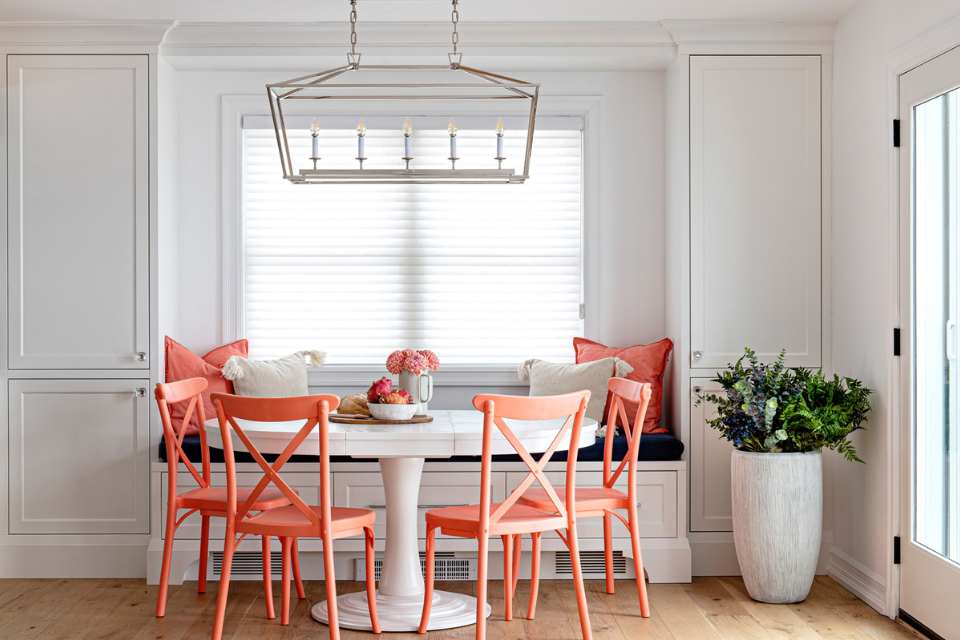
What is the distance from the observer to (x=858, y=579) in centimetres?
398

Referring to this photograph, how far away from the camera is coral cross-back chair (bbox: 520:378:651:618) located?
3.52 metres

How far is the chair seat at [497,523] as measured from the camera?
125 inches

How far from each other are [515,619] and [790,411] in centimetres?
131

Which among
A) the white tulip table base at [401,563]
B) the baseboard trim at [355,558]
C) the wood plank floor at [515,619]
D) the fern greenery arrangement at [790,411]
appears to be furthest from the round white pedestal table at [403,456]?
the fern greenery arrangement at [790,411]

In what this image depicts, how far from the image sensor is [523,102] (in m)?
4.71

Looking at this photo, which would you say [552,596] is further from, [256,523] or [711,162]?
[711,162]

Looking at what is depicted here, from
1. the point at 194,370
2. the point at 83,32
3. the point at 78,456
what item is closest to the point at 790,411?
the point at 194,370

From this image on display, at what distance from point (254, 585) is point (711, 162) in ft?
8.96

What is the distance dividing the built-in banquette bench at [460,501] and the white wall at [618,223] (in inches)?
26.2

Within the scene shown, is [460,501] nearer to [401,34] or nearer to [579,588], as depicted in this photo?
[579,588]

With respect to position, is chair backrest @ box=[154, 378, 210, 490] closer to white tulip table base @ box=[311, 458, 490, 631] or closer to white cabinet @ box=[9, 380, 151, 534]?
white cabinet @ box=[9, 380, 151, 534]

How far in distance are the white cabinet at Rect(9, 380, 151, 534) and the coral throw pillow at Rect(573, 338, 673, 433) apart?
2075 mm

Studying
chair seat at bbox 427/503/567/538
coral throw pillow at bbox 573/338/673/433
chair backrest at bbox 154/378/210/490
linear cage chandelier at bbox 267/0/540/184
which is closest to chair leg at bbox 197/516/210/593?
chair backrest at bbox 154/378/210/490

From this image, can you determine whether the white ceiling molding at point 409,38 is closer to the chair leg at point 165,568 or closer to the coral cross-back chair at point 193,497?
the coral cross-back chair at point 193,497
